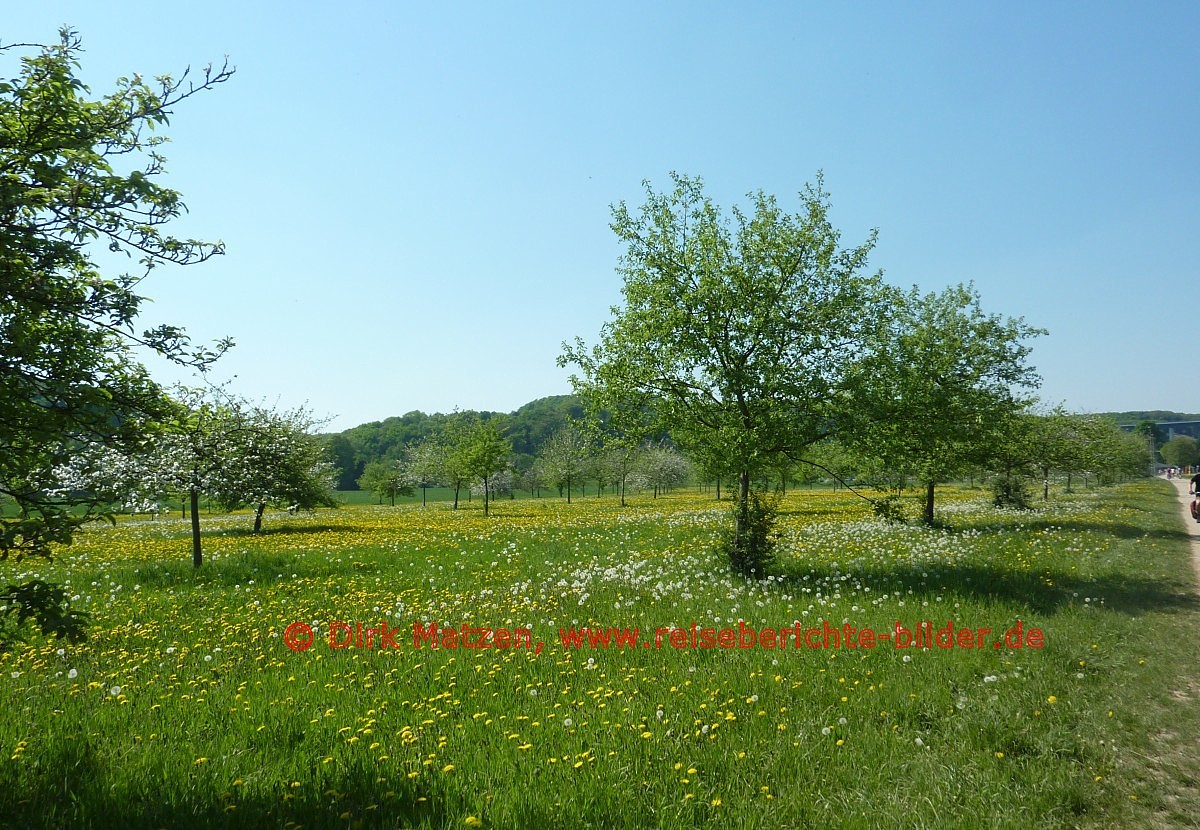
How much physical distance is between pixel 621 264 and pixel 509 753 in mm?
11653

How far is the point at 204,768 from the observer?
16.7 ft

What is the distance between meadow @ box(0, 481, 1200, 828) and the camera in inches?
185

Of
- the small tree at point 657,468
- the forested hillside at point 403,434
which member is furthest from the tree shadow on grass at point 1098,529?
the forested hillside at point 403,434

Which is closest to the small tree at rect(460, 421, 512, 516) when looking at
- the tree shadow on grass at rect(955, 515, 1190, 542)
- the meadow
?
the tree shadow on grass at rect(955, 515, 1190, 542)

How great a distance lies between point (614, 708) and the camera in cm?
630

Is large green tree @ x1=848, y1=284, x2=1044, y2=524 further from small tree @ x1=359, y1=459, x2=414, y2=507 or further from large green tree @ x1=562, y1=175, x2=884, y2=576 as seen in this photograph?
small tree @ x1=359, y1=459, x2=414, y2=507

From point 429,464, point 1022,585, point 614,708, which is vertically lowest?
point 1022,585

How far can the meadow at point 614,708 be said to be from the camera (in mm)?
4707

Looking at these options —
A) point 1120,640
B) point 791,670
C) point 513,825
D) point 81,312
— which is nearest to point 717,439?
→ point 791,670

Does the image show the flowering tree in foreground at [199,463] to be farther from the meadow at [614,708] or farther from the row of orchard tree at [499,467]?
the row of orchard tree at [499,467]

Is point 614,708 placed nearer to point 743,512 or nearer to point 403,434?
point 743,512

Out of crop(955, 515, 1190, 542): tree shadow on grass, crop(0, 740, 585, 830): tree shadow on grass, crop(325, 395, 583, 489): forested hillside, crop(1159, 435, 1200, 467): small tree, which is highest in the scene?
crop(325, 395, 583, 489): forested hillside

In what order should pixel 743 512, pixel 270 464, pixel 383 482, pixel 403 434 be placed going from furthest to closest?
pixel 403 434, pixel 383 482, pixel 270 464, pixel 743 512

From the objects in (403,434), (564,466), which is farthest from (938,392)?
(403,434)
